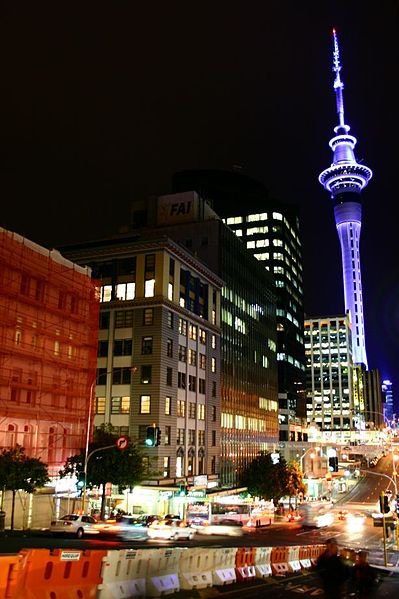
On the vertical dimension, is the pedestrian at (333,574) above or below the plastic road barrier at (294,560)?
above

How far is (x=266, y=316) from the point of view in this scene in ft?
378

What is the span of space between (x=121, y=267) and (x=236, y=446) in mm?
35060

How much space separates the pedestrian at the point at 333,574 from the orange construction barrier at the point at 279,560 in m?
10.1

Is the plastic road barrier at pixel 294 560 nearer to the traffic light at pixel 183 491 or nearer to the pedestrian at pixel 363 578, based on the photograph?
the pedestrian at pixel 363 578

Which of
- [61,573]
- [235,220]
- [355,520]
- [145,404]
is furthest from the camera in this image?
[235,220]

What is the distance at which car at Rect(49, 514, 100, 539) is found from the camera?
38062mm

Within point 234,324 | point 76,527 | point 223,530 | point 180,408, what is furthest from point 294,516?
point 76,527

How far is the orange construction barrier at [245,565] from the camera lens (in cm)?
2031

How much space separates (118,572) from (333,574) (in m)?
5.54

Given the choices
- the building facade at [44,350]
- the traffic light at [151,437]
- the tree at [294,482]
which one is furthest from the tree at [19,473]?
the tree at [294,482]

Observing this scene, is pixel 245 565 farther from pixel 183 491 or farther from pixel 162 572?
pixel 183 491

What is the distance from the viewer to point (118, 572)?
15234 millimetres

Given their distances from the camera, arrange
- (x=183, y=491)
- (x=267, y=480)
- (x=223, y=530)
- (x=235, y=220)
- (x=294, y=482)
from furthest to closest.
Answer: (x=235, y=220) < (x=294, y=482) < (x=267, y=480) < (x=183, y=491) < (x=223, y=530)

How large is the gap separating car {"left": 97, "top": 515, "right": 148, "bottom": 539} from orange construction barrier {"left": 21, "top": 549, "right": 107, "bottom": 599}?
25.0m
